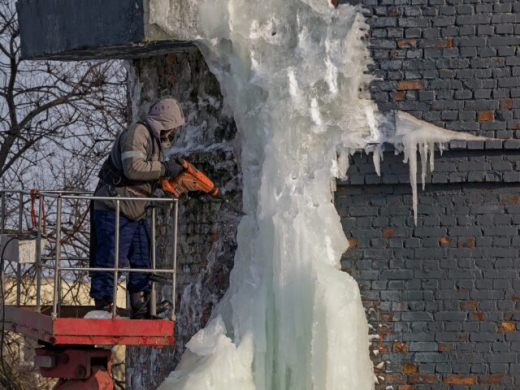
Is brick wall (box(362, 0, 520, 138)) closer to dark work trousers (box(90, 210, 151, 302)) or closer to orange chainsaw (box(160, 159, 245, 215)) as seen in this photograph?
orange chainsaw (box(160, 159, 245, 215))

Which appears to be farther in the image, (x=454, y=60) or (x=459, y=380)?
(x=454, y=60)

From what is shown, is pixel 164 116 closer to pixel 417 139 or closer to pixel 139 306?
pixel 139 306

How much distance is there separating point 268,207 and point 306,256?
0.48 m

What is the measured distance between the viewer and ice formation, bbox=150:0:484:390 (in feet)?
30.2

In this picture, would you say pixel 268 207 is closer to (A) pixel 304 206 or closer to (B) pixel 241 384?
(A) pixel 304 206

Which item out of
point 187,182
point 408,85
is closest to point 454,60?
point 408,85

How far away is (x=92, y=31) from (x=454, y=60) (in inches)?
112

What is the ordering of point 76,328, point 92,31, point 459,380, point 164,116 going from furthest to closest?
point 92,31 → point 459,380 → point 164,116 → point 76,328

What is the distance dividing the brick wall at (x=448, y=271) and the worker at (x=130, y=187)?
143cm

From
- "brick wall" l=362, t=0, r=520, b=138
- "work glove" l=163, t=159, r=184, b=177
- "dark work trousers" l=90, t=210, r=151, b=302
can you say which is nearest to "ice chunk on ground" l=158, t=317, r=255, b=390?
"dark work trousers" l=90, t=210, r=151, b=302

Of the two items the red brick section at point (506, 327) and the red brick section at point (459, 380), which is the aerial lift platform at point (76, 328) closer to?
the red brick section at point (459, 380)

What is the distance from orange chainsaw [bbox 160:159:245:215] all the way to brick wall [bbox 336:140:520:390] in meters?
1.04

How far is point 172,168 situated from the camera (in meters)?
9.11

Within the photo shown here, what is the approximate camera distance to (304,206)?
9367 mm
